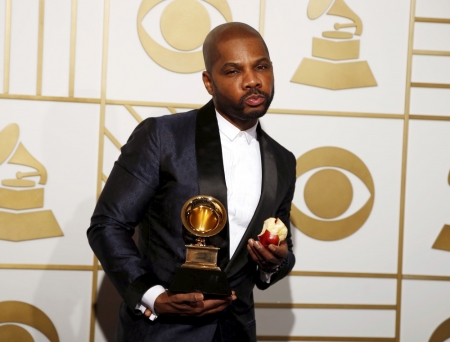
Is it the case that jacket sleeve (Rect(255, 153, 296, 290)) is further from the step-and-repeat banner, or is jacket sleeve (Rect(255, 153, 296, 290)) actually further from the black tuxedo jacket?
the step-and-repeat banner

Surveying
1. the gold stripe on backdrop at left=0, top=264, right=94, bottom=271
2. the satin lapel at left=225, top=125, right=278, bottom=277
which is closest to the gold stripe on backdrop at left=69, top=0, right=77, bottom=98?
the gold stripe on backdrop at left=0, top=264, right=94, bottom=271

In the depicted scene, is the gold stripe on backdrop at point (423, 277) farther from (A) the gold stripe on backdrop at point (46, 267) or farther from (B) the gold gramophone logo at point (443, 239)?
(A) the gold stripe on backdrop at point (46, 267)

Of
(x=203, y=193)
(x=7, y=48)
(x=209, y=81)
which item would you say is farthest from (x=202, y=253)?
(x=7, y=48)

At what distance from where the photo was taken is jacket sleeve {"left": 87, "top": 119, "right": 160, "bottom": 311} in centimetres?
180

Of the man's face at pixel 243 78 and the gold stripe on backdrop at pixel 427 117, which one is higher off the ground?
the man's face at pixel 243 78

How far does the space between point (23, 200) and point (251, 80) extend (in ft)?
4.66

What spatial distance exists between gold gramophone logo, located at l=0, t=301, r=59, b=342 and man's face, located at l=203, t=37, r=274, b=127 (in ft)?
4.93

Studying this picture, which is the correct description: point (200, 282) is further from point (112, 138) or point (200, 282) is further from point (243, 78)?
point (112, 138)

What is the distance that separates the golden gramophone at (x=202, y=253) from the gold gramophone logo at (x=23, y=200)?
4.23 ft

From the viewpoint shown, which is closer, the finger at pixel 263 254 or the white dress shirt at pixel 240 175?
the finger at pixel 263 254

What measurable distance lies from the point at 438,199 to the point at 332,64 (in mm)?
874

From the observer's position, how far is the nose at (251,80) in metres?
1.95

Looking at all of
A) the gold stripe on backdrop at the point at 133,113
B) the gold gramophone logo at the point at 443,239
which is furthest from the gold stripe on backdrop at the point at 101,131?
the gold gramophone logo at the point at 443,239

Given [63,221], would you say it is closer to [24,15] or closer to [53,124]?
[53,124]
